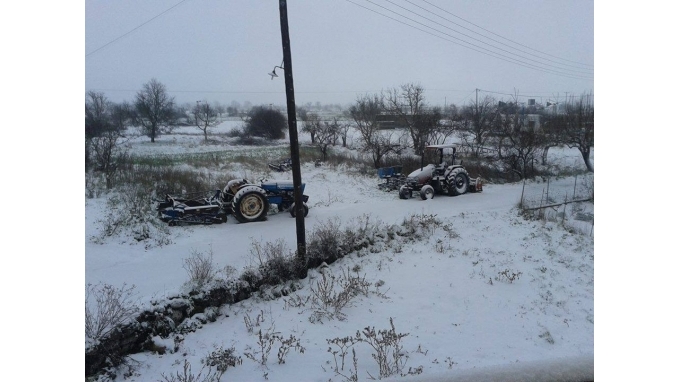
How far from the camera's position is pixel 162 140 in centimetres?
1759

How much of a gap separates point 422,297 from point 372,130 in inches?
575

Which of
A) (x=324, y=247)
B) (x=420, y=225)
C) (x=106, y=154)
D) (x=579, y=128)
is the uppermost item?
(x=579, y=128)

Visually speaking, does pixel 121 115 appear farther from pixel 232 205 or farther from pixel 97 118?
pixel 232 205

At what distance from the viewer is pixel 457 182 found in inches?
452

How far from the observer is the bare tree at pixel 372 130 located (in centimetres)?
1718

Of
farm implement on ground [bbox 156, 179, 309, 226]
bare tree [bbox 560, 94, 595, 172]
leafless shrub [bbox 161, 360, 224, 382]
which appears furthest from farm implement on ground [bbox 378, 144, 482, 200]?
leafless shrub [bbox 161, 360, 224, 382]

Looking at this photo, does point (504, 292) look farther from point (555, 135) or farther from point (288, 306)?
point (555, 135)

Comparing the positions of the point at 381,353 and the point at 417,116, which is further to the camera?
the point at 417,116

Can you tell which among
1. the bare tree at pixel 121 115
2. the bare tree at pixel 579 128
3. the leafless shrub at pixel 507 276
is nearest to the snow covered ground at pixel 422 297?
the leafless shrub at pixel 507 276

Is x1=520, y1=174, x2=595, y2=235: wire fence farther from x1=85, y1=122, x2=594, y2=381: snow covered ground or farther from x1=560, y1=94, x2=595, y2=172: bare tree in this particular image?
x1=560, y1=94, x2=595, y2=172: bare tree

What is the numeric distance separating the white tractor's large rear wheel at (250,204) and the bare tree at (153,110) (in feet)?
28.4

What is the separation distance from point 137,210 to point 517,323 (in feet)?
23.3

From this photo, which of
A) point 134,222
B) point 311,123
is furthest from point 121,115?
point 311,123

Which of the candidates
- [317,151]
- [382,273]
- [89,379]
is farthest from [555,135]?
[89,379]
